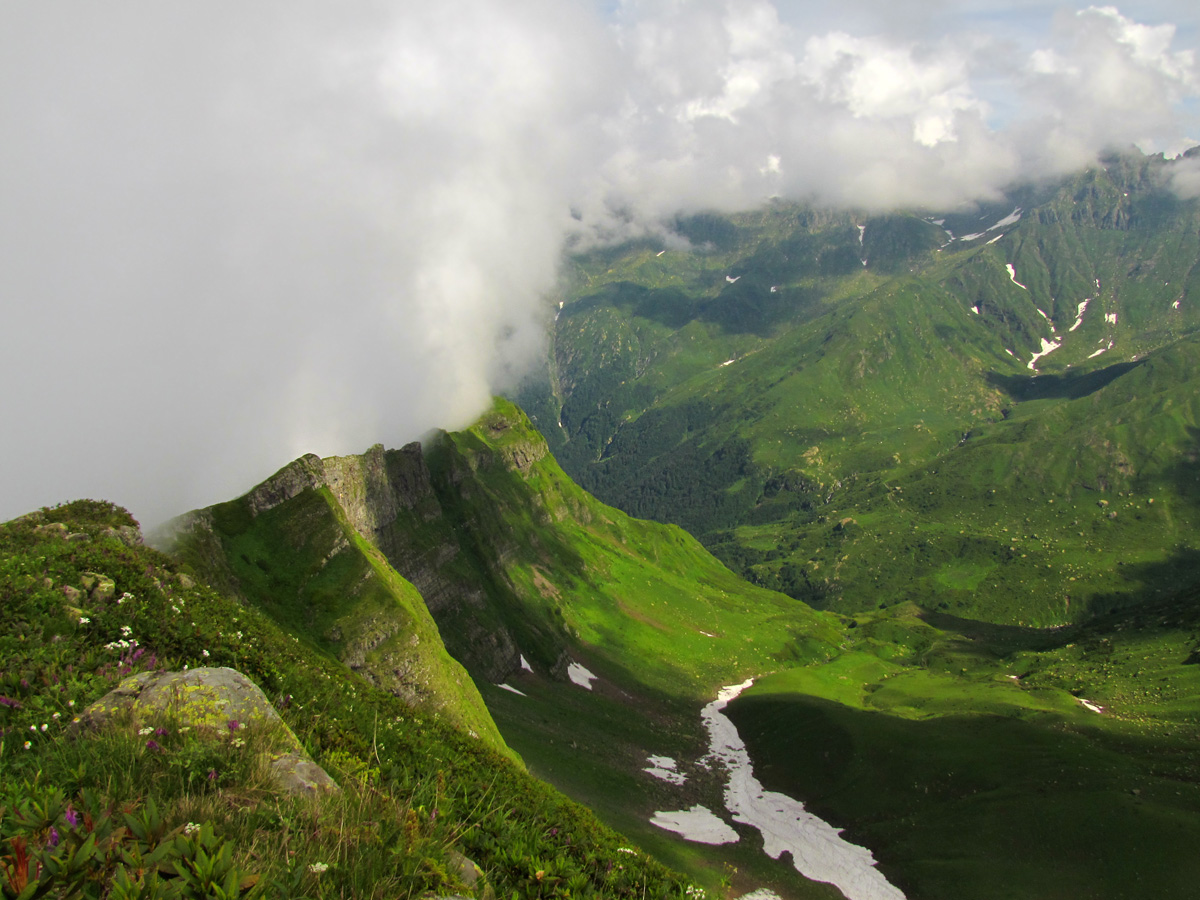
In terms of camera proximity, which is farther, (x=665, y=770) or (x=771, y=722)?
(x=771, y=722)

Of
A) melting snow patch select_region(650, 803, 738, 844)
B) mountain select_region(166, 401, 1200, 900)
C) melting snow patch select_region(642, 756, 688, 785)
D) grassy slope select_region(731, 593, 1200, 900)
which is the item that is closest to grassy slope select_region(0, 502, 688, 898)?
mountain select_region(166, 401, 1200, 900)

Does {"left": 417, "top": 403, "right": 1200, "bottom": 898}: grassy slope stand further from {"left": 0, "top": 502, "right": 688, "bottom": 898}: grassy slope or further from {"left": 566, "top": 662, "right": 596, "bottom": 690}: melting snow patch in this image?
{"left": 0, "top": 502, "right": 688, "bottom": 898}: grassy slope

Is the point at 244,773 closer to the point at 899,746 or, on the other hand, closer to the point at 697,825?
the point at 697,825

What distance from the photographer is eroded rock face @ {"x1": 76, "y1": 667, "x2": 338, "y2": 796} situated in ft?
34.1

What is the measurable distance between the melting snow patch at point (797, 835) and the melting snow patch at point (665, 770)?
8628 mm

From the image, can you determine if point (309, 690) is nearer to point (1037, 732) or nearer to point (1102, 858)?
point (1102, 858)

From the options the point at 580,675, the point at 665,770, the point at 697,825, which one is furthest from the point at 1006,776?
the point at 580,675

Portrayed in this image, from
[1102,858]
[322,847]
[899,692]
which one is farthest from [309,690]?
[899,692]

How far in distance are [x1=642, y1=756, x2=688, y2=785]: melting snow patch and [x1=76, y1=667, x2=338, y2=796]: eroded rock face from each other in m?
117

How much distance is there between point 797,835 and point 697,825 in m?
15.1

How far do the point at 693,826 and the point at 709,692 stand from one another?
256ft

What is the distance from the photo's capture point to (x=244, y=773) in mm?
9711

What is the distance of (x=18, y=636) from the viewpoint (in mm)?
14977

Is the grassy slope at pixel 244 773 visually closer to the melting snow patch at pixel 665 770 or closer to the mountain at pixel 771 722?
the mountain at pixel 771 722
